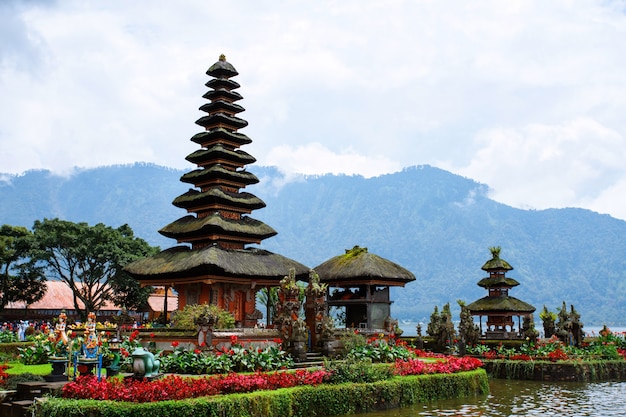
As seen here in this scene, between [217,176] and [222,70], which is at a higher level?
[222,70]

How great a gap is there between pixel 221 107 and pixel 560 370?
23962 millimetres

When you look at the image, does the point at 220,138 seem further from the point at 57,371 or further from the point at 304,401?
the point at 304,401

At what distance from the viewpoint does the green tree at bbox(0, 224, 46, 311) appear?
48000 mm

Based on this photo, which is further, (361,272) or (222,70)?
(222,70)

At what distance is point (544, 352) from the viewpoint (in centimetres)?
3409

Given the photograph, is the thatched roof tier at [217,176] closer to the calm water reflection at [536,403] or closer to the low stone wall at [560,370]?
the low stone wall at [560,370]

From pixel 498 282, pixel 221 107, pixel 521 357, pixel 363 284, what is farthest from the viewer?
pixel 498 282

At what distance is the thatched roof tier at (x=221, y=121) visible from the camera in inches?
1537

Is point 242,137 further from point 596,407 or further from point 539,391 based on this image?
point 596,407

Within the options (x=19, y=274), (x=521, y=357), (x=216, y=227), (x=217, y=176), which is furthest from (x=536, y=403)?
(x=19, y=274)

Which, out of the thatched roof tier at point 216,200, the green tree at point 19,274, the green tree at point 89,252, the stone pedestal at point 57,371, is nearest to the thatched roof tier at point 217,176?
the thatched roof tier at point 216,200

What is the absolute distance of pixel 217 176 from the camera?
37344 millimetres

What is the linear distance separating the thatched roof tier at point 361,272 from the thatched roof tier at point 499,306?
8873mm

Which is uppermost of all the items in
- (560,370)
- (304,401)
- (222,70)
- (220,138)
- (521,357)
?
(222,70)
